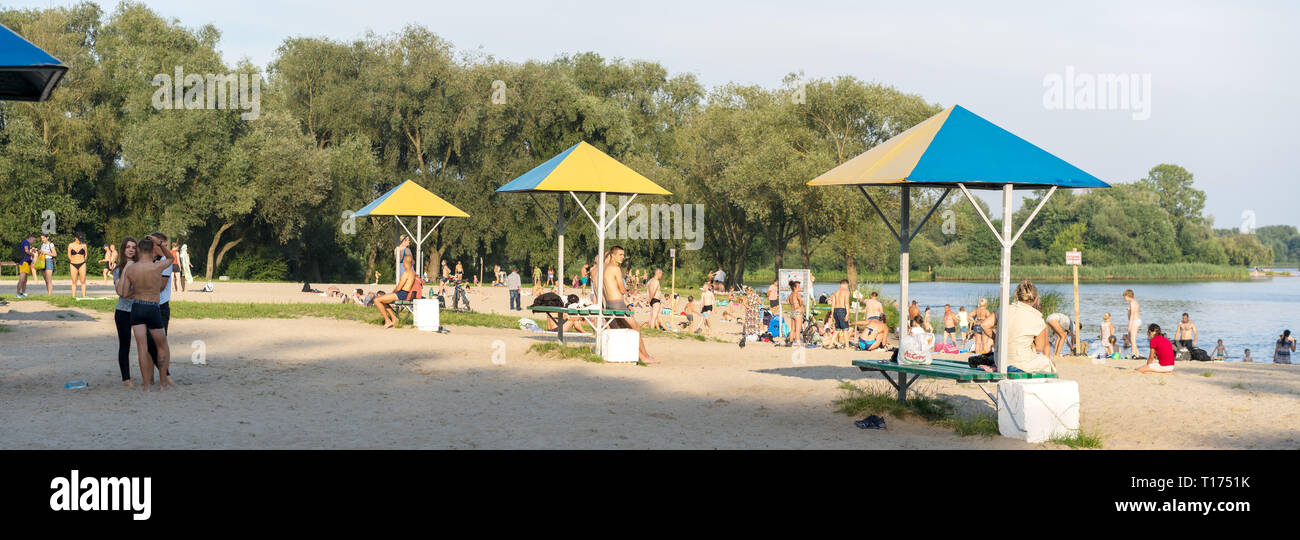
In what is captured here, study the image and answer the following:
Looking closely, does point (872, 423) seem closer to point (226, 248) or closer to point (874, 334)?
point (874, 334)

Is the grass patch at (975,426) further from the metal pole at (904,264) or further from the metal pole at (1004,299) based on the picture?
the metal pole at (904,264)

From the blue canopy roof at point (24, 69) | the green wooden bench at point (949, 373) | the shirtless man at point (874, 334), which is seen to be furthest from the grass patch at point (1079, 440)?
the shirtless man at point (874, 334)

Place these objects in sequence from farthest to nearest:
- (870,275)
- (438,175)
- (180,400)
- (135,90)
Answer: (870,275), (438,175), (135,90), (180,400)

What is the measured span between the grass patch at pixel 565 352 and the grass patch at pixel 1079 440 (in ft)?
20.6

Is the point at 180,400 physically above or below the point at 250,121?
below

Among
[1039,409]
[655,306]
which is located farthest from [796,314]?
[1039,409]

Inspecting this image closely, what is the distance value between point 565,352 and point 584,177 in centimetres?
236

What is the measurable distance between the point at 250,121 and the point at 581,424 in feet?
120

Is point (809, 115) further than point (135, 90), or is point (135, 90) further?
point (809, 115)

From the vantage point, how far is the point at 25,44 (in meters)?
9.34

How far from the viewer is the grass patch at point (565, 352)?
1323 centimetres
